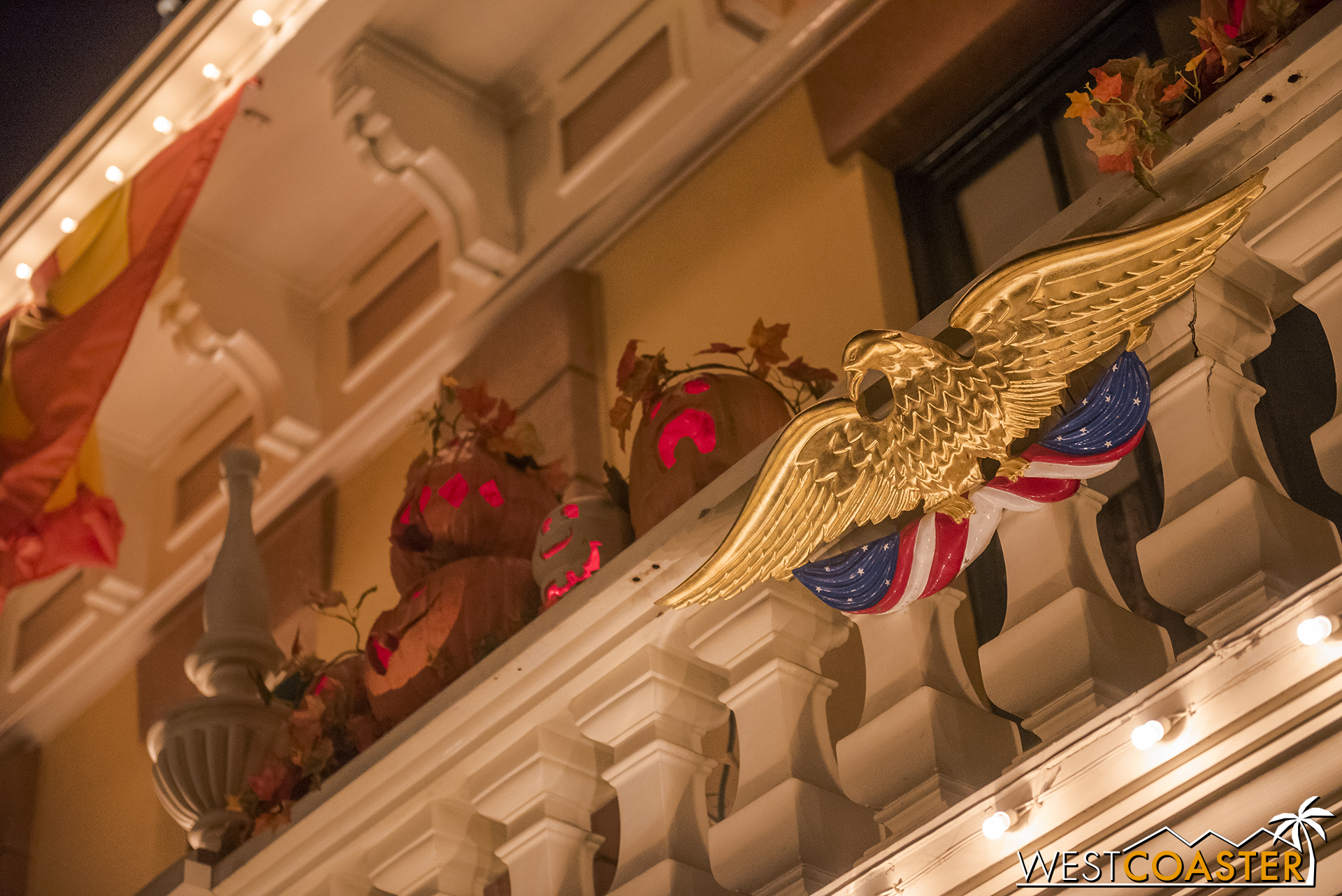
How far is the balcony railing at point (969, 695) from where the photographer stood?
187 cm

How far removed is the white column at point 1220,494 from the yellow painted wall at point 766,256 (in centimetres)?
150

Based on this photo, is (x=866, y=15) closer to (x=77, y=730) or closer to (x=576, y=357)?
(x=576, y=357)

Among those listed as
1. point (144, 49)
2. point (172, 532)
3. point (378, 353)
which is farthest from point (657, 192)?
point (172, 532)

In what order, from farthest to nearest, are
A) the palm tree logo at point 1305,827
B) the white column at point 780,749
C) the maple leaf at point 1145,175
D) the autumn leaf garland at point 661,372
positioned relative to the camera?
1. the autumn leaf garland at point 661,372
2. the white column at point 780,749
3. the maple leaf at point 1145,175
4. the palm tree logo at point 1305,827

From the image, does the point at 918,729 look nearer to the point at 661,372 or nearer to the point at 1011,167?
the point at 661,372

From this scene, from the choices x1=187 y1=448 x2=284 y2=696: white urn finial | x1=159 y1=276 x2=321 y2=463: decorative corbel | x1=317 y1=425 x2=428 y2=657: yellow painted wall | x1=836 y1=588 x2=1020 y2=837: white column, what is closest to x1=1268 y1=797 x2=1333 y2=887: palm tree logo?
x1=836 y1=588 x2=1020 y2=837: white column

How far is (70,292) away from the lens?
4711mm

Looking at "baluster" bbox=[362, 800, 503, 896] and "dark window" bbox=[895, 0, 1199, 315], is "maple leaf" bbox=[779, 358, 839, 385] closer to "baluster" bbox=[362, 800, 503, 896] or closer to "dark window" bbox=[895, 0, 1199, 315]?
"dark window" bbox=[895, 0, 1199, 315]

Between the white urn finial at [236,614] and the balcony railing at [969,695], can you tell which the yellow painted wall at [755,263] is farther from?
the balcony railing at [969,695]

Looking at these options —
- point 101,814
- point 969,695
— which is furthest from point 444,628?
point 101,814

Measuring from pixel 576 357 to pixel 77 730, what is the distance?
2.43m

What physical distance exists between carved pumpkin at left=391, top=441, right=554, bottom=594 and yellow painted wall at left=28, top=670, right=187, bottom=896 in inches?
79.1

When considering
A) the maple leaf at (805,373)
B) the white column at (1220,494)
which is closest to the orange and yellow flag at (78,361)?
the maple leaf at (805,373)

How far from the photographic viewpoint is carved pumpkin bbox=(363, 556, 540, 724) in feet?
10.2
